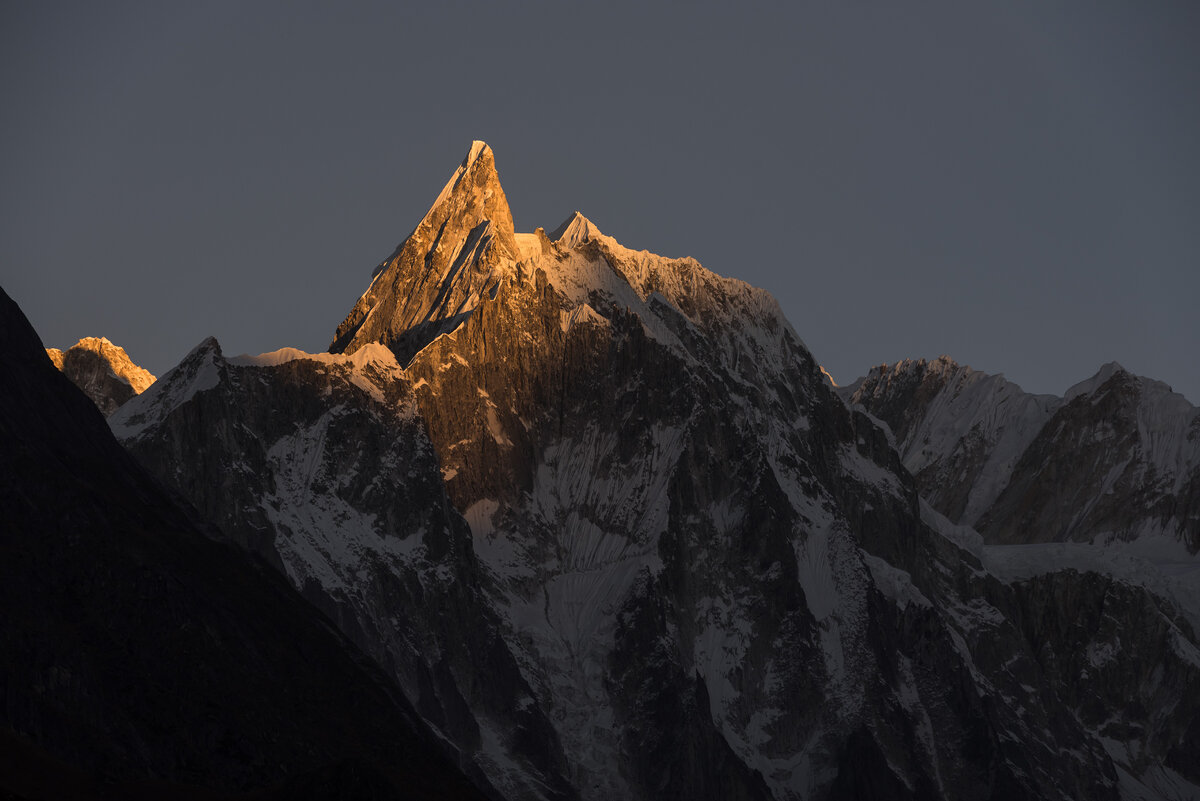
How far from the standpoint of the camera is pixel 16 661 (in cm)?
19475

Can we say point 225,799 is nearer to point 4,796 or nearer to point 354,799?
point 354,799

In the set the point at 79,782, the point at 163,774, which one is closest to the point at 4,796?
the point at 79,782

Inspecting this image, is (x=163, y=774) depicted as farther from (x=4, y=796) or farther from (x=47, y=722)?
(x=4, y=796)

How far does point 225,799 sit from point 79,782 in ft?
51.9

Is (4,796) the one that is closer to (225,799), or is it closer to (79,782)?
(79,782)

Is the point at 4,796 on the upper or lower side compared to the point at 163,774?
lower

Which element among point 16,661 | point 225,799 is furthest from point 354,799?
point 16,661

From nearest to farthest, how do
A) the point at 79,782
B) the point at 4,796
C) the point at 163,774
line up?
1. the point at 4,796
2. the point at 79,782
3. the point at 163,774

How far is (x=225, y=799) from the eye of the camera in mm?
199250

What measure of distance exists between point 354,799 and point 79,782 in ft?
63.1

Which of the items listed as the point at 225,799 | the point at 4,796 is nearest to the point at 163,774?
the point at 225,799

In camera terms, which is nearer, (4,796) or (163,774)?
(4,796)

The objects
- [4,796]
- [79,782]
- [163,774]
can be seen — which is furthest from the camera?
[163,774]

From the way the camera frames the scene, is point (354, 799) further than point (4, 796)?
Yes
